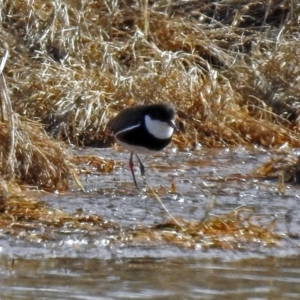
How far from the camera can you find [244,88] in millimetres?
11727

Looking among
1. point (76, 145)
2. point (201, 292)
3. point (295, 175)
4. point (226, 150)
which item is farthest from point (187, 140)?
point (201, 292)

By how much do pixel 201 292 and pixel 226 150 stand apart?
4.62 m

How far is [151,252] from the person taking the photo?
702cm

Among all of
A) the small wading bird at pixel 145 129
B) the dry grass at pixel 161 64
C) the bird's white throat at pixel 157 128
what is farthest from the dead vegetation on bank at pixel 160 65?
the bird's white throat at pixel 157 128

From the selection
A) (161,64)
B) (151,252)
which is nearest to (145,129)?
(161,64)

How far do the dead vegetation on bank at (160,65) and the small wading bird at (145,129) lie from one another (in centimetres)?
84

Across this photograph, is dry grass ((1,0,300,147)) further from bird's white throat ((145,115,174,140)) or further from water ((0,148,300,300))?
water ((0,148,300,300))

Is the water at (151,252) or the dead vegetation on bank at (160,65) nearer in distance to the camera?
the water at (151,252)

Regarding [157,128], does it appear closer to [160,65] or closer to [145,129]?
[145,129]

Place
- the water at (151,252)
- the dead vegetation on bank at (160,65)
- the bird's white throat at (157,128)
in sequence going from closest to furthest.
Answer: the water at (151,252) → the bird's white throat at (157,128) → the dead vegetation on bank at (160,65)

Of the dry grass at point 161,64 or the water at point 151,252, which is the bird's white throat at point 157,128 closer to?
the water at point 151,252

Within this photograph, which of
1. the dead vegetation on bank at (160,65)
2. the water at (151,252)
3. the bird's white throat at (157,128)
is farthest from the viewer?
the dead vegetation on bank at (160,65)

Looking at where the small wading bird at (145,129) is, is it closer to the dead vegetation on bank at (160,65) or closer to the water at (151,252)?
the water at (151,252)

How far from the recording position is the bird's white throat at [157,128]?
31.1 feet
